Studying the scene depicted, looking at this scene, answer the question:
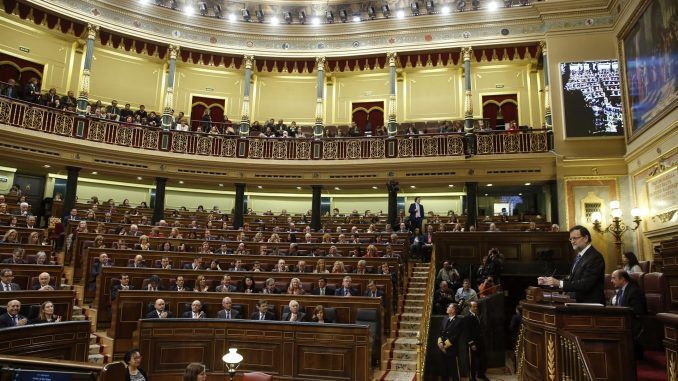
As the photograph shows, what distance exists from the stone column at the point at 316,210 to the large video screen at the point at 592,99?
289 inches

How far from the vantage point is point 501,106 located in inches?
685

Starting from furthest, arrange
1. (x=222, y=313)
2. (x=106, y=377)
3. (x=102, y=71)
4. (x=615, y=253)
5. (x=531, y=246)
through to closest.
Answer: (x=102, y=71) < (x=615, y=253) < (x=531, y=246) < (x=222, y=313) < (x=106, y=377)

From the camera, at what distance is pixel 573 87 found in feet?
46.2

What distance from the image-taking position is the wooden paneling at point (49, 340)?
5.21 metres

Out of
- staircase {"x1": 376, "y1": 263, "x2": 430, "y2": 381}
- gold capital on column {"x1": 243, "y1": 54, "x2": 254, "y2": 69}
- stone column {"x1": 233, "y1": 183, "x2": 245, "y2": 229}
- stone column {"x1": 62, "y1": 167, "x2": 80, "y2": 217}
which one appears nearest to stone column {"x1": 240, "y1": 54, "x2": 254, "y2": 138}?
gold capital on column {"x1": 243, "y1": 54, "x2": 254, "y2": 69}

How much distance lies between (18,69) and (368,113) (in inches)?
437

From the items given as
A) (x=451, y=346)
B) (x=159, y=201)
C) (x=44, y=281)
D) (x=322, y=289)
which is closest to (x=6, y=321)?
(x=44, y=281)

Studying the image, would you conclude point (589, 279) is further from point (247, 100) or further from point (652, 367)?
point (247, 100)

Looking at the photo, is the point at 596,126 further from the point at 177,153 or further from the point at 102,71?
the point at 102,71

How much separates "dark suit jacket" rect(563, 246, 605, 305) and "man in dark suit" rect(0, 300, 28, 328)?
604 centimetres

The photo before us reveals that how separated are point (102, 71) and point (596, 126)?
15.2 metres

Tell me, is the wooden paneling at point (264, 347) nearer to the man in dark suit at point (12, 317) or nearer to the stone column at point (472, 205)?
the man in dark suit at point (12, 317)

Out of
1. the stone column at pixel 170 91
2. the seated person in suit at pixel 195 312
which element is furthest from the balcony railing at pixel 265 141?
the seated person in suit at pixel 195 312

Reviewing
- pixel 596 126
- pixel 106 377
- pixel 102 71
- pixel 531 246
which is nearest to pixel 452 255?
pixel 531 246
